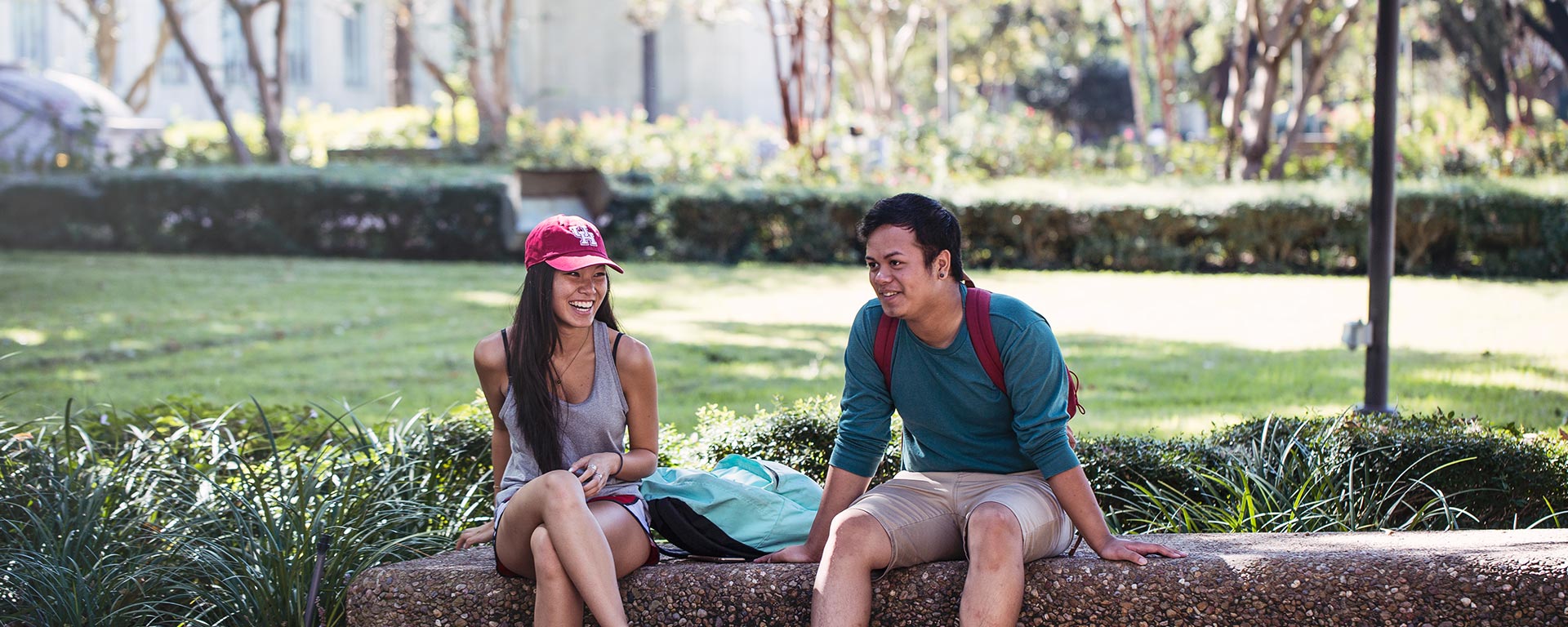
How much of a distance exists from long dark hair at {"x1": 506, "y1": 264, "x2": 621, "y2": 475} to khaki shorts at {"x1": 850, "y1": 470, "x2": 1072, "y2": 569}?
83 cm

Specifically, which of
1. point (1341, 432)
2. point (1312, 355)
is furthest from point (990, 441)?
point (1312, 355)

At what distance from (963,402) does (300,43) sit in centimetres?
3606

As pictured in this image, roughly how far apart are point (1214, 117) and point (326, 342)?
17.6 m

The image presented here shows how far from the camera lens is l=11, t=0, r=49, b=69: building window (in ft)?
99.7

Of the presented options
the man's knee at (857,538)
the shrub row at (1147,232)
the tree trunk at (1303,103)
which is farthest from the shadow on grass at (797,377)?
the tree trunk at (1303,103)

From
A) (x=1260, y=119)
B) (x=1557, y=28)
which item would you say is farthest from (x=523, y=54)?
(x=1557, y=28)

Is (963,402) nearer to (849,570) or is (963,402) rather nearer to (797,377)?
(849,570)

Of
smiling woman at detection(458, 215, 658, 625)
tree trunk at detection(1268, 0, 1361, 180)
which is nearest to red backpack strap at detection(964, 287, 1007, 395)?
smiling woman at detection(458, 215, 658, 625)

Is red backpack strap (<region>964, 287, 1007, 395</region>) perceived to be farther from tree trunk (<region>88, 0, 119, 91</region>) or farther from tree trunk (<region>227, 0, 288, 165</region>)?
tree trunk (<region>88, 0, 119, 91</region>)

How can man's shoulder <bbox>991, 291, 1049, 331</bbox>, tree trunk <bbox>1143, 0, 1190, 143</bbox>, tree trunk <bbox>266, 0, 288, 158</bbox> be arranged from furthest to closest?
tree trunk <bbox>1143, 0, 1190, 143</bbox> → tree trunk <bbox>266, 0, 288, 158</bbox> → man's shoulder <bbox>991, 291, 1049, 331</bbox>

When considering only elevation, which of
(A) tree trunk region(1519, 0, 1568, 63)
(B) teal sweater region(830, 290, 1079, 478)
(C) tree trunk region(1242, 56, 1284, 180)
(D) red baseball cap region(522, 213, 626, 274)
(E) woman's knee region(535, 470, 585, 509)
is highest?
(A) tree trunk region(1519, 0, 1568, 63)

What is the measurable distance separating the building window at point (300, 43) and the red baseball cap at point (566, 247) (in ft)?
115

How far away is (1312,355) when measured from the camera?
8.34 meters

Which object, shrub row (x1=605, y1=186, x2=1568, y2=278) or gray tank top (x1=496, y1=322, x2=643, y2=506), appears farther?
shrub row (x1=605, y1=186, x2=1568, y2=278)
